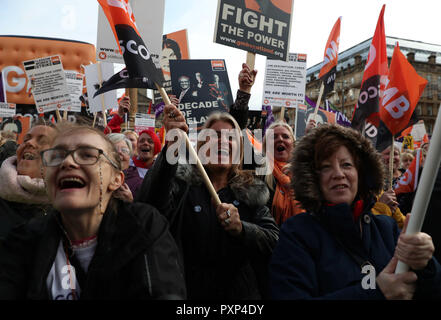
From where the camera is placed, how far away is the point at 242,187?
7.11 feet

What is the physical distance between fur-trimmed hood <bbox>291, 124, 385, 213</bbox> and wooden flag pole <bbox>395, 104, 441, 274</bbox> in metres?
0.66

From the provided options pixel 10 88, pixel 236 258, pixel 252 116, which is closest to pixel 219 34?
pixel 252 116

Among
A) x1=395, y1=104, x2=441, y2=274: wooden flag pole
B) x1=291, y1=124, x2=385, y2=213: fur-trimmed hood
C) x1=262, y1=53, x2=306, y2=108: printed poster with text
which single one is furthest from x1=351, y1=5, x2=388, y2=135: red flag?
x1=395, y1=104, x2=441, y2=274: wooden flag pole

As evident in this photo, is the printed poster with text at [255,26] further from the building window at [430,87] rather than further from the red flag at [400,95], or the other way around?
the building window at [430,87]

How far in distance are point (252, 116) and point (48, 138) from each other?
2.73 meters

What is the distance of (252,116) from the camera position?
443 cm

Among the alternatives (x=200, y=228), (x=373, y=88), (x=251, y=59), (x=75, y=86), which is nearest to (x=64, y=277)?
(x=200, y=228)

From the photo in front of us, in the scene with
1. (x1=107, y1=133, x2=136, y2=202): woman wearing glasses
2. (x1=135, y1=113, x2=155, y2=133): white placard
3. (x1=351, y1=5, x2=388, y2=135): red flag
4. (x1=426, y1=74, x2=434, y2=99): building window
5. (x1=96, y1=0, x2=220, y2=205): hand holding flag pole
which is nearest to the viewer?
(x1=96, y1=0, x2=220, y2=205): hand holding flag pole

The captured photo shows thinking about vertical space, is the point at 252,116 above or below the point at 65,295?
above

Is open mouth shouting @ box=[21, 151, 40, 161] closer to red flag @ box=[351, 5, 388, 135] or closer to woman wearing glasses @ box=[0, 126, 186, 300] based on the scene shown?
woman wearing glasses @ box=[0, 126, 186, 300]

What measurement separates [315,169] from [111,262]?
1114mm

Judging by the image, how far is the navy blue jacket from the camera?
5.03 feet
